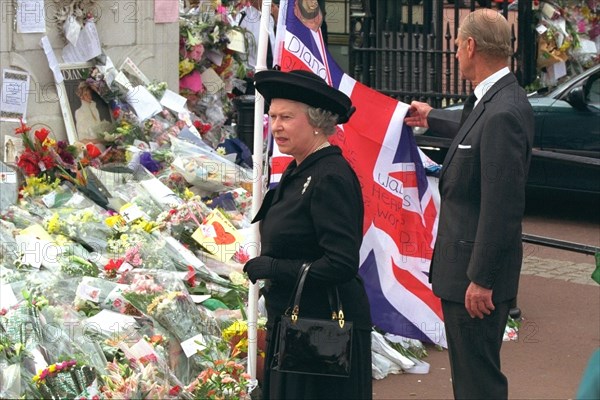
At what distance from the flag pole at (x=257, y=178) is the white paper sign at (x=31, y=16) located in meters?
2.92

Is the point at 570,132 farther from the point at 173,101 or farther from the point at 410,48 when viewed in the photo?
the point at 173,101

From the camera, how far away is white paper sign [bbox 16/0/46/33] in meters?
7.80

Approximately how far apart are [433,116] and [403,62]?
8.38 meters

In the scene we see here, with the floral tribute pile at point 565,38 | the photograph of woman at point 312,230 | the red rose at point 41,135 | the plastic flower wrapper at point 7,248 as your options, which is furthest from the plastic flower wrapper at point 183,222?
the floral tribute pile at point 565,38

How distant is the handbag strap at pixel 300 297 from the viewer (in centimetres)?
423

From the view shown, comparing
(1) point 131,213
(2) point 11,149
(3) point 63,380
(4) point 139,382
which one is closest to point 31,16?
(2) point 11,149

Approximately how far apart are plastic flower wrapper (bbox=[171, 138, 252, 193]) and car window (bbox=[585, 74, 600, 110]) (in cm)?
389

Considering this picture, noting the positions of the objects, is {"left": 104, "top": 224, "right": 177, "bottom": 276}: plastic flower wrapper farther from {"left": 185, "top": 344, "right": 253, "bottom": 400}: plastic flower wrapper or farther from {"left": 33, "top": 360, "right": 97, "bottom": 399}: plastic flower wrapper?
{"left": 33, "top": 360, "right": 97, "bottom": 399}: plastic flower wrapper

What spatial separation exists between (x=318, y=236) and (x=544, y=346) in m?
3.22

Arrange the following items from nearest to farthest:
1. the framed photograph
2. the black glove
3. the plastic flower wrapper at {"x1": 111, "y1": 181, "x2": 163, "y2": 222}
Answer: the black glove < the plastic flower wrapper at {"x1": 111, "y1": 181, "x2": 163, "y2": 222} < the framed photograph

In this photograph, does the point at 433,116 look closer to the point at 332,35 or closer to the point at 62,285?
the point at 62,285

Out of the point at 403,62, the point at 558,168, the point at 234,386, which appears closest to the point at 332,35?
the point at 403,62

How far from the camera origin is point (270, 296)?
14.6 ft

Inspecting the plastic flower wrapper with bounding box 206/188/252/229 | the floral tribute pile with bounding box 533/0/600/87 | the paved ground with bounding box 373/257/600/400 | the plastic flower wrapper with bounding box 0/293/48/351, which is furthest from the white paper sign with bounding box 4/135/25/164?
the floral tribute pile with bounding box 533/0/600/87
